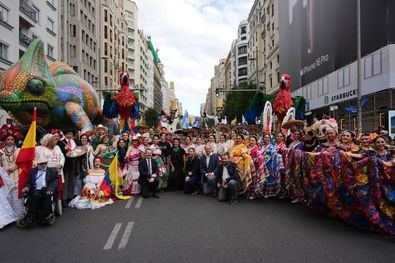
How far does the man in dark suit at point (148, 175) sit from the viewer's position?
8.46 m

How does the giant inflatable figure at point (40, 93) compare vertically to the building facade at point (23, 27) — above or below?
below

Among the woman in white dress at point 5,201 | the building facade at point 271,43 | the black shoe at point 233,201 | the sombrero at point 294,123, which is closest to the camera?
the woman in white dress at point 5,201

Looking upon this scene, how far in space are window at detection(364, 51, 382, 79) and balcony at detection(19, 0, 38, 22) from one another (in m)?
23.6

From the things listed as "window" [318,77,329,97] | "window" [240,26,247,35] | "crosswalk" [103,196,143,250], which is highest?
"window" [240,26,247,35]

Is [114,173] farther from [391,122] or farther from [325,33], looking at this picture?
[325,33]

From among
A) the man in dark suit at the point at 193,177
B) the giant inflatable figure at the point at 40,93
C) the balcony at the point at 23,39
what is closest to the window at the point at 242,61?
the balcony at the point at 23,39

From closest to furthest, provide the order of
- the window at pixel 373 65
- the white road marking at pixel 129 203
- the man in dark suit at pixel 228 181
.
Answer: the white road marking at pixel 129 203 → the man in dark suit at pixel 228 181 → the window at pixel 373 65

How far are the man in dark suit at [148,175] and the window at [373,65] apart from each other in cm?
1419

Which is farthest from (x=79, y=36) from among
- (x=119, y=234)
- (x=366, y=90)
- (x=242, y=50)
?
(x=242, y=50)

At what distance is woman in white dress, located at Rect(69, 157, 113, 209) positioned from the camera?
7410 mm

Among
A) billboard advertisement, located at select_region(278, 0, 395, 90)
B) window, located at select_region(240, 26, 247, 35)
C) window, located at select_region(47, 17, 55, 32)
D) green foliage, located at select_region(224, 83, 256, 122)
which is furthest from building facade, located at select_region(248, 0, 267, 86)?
window, located at select_region(47, 17, 55, 32)

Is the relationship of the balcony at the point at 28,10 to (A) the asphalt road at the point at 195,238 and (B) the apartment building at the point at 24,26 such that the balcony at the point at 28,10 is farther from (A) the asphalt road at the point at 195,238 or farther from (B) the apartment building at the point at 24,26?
(A) the asphalt road at the point at 195,238

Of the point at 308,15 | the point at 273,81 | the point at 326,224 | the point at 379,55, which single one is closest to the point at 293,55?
the point at 308,15

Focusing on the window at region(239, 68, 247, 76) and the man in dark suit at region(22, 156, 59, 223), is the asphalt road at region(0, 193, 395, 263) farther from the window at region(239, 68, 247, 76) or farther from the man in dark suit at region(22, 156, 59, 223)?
the window at region(239, 68, 247, 76)
